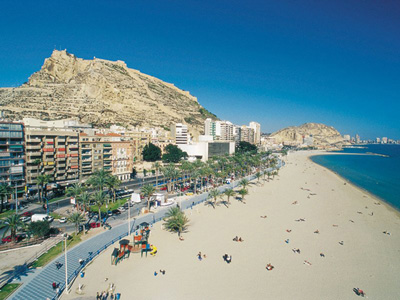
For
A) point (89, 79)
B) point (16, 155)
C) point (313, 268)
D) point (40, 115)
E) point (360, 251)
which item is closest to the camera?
point (313, 268)

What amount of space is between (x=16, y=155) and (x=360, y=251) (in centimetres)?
5638

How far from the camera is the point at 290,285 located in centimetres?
2117

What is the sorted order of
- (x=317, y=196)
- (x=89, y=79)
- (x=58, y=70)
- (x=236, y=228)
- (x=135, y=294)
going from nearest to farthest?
(x=135, y=294), (x=236, y=228), (x=317, y=196), (x=89, y=79), (x=58, y=70)

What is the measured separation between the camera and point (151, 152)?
83.1m

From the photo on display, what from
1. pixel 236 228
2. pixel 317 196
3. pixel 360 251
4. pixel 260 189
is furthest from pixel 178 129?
pixel 360 251

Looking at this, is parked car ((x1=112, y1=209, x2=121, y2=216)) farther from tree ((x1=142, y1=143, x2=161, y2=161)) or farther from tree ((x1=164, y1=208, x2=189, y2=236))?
tree ((x1=142, y1=143, x2=161, y2=161))

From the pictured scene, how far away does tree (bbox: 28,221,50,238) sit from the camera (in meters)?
27.6

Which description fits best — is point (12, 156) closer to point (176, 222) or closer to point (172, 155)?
point (176, 222)

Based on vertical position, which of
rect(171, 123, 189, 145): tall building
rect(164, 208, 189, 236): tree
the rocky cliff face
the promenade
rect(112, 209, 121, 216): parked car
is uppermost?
the rocky cliff face

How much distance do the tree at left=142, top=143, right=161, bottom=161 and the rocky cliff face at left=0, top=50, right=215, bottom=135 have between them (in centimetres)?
3253

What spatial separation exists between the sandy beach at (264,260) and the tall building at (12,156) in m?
29.7

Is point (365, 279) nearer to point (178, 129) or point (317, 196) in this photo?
point (317, 196)

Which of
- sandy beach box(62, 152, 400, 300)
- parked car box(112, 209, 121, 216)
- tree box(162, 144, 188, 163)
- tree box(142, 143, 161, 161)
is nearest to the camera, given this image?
sandy beach box(62, 152, 400, 300)

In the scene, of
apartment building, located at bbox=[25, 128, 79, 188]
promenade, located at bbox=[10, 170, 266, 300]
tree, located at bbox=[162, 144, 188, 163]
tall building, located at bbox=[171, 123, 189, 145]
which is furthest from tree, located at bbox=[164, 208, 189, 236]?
tall building, located at bbox=[171, 123, 189, 145]
